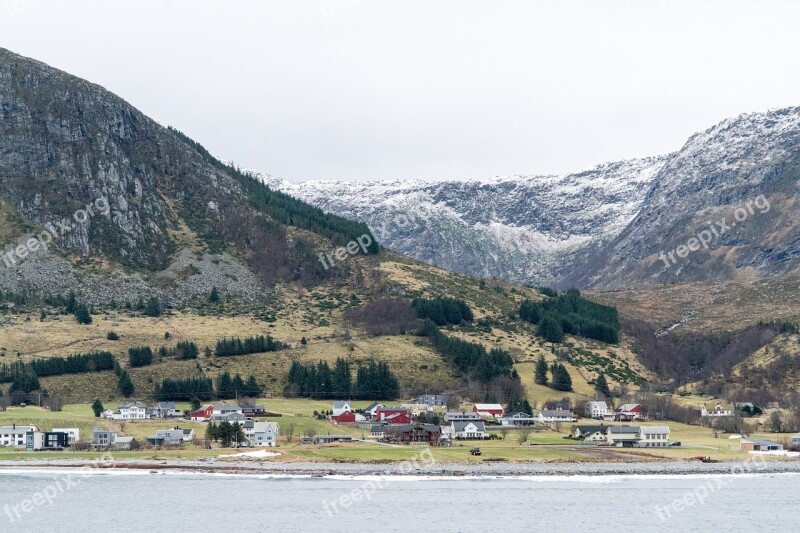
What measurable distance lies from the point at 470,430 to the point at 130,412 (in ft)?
139

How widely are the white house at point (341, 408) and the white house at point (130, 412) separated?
24212mm

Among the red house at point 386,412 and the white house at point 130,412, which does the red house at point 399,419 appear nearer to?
the red house at point 386,412

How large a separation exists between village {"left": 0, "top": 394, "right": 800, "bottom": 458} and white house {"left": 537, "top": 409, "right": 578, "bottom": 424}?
135 mm

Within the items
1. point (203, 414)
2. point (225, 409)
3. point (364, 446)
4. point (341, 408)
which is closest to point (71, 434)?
point (203, 414)

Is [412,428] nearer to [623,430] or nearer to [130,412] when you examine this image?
[623,430]

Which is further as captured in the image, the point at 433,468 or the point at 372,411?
the point at 372,411

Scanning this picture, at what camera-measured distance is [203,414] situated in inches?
6373

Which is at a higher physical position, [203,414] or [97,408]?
[97,408]

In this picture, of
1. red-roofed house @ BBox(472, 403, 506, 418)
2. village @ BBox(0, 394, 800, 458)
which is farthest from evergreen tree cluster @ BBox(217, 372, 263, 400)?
red-roofed house @ BBox(472, 403, 506, 418)

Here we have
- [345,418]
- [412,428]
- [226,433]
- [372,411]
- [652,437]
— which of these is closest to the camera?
[226,433]

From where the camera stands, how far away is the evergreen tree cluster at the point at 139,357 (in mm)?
190000

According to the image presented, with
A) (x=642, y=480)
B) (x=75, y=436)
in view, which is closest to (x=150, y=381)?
(x=75, y=436)

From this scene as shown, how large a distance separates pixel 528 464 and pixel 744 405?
2555 inches

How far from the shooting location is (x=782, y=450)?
463 feet
